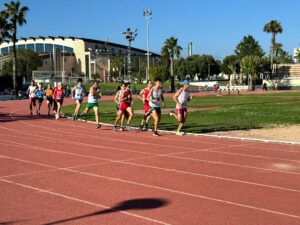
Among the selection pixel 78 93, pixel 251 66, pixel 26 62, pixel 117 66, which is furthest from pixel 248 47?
pixel 78 93

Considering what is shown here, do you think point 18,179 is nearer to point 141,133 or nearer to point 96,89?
point 141,133

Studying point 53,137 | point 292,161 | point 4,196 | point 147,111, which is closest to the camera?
point 4,196

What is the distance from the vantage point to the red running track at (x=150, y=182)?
588 centimetres

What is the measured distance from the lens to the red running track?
232 inches

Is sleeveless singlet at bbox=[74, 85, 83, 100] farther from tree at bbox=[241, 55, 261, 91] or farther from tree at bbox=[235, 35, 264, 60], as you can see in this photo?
tree at bbox=[235, 35, 264, 60]

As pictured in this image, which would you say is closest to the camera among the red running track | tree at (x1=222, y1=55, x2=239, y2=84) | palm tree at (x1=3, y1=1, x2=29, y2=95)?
the red running track

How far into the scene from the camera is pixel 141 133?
15.1 m

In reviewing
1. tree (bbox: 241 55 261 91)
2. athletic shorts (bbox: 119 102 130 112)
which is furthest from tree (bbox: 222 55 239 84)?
athletic shorts (bbox: 119 102 130 112)

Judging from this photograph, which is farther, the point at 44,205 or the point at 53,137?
the point at 53,137

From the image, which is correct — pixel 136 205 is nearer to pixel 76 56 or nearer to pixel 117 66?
pixel 117 66

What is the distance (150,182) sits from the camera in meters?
7.73

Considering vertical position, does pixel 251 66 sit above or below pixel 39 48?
below

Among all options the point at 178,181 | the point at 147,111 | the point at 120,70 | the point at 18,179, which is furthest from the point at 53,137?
the point at 120,70

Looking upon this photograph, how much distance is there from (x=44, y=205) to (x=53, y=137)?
806cm
